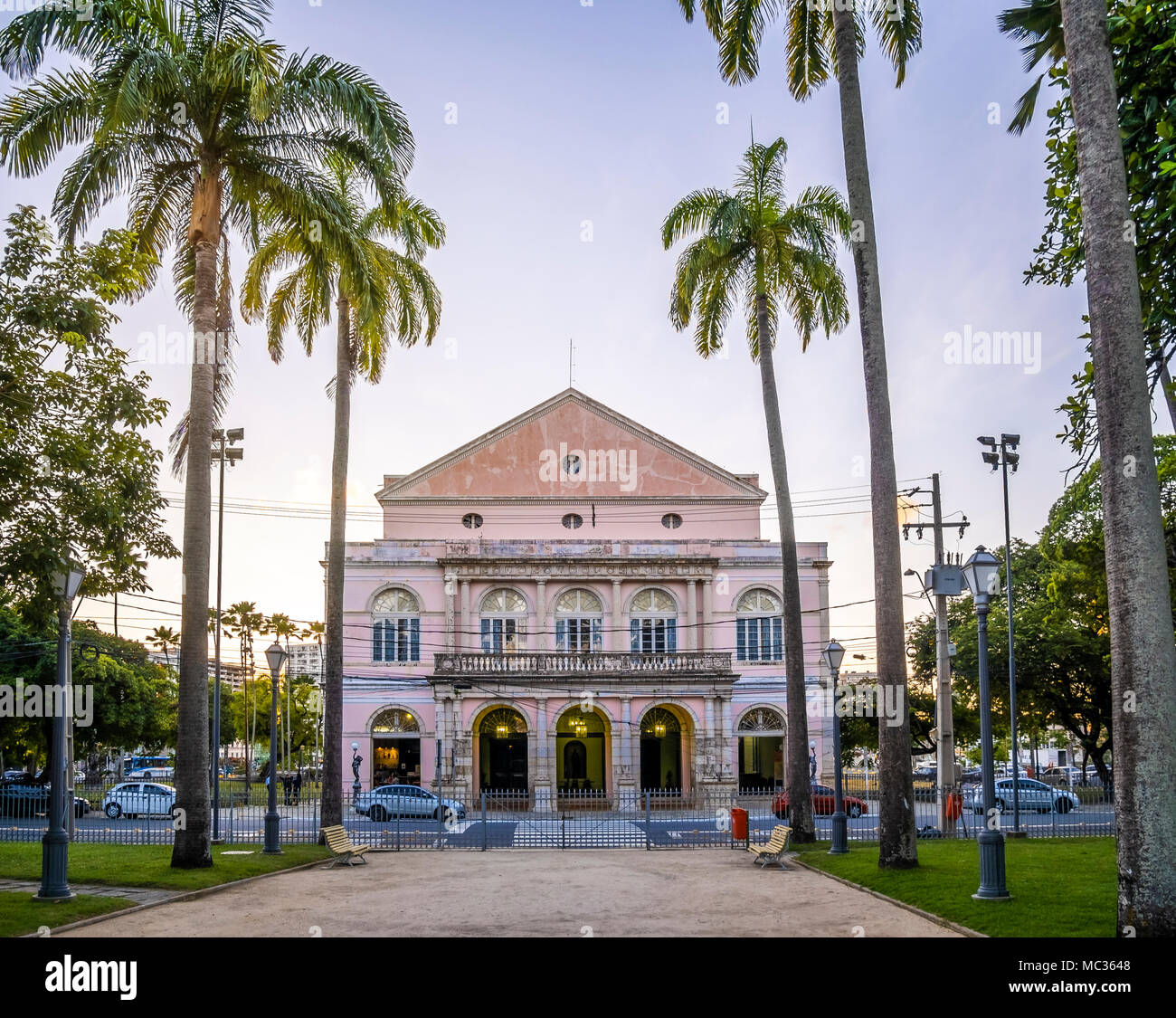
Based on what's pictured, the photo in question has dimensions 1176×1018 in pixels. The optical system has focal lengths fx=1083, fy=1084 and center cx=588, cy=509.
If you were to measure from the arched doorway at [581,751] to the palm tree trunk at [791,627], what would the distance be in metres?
21.5

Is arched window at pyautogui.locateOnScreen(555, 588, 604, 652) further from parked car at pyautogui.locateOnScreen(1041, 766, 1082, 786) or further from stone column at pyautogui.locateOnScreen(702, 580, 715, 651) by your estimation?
parked car at pyautogui.locateOnScreen(1041, 766, 1082, 786)

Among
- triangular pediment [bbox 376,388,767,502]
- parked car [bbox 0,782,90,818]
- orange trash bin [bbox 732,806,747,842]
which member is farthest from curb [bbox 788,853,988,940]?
triangular pediment [bbox 376,388,767,502]

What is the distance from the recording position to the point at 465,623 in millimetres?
46750

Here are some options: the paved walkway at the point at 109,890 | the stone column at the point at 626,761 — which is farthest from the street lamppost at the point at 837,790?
the stone column at the point at 626,761

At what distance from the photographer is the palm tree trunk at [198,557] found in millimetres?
18969

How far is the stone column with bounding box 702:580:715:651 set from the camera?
1848 inches

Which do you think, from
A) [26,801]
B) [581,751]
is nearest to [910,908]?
[26,801]

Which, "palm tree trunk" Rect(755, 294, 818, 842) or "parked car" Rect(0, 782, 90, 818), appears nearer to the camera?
"palm tree trunk" Rect(755, 294, 818, 842)

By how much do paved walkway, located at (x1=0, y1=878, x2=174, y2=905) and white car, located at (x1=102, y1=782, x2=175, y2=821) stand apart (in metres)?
22.1

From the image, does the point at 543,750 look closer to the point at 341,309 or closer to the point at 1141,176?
the point at 341,309

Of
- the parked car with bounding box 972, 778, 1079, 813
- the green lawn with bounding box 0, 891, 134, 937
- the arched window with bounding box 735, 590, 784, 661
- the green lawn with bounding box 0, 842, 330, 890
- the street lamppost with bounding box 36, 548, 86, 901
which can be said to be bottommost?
the parked car with bounding box 972, 778, 1079, 813
